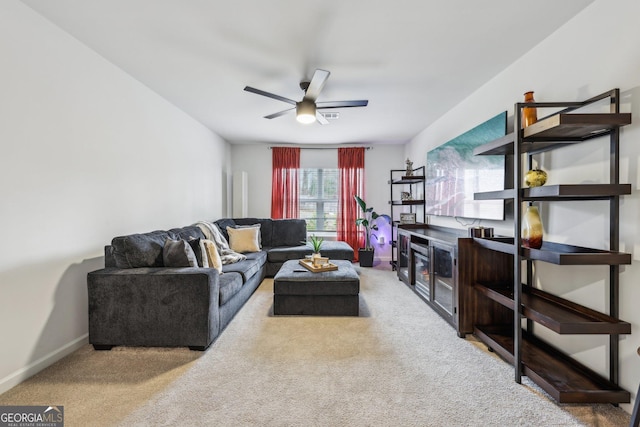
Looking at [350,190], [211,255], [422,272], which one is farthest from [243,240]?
[422,272]

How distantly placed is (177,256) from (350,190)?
13.6ft

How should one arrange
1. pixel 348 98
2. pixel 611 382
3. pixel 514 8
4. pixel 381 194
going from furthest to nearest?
1. pixel 381 194
2. pixel 348 98
3. pixel 514 8
4. pixel 611 382

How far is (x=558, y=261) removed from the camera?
155cm

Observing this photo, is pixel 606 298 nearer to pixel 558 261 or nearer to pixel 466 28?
pixel 558 261

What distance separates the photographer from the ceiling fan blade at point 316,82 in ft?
7.72

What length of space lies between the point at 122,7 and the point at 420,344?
130 inches

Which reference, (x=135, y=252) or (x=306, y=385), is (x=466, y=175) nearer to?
(x=306, y=385)

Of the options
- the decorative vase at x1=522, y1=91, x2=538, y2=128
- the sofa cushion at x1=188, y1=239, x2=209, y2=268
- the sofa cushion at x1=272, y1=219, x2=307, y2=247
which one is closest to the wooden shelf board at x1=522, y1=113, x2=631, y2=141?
the decorative vase at x1=522, y1=91, x2=538, y2=128

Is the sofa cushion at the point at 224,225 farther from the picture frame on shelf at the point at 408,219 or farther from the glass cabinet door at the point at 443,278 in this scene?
the glass cabinet door at the point at 443,278

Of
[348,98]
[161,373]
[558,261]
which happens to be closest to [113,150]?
[161,373]

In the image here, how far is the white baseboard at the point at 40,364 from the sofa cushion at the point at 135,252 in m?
0.68

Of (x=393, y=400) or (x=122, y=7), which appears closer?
(x=393, y=400)

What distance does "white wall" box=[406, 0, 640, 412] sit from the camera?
1581mm

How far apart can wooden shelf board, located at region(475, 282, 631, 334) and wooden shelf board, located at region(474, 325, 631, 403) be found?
1.13 feet
